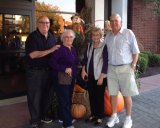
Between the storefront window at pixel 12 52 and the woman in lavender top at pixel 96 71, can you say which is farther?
the storefront window at pixel 12 52

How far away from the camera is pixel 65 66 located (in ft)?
14.3

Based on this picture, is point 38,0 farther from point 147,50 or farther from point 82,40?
point 147,50

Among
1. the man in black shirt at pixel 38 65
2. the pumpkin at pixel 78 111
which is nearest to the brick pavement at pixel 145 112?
the pumpkin at pixel 78 111

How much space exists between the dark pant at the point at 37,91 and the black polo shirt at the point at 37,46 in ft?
0.38

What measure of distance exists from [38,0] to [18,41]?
1.45 meters

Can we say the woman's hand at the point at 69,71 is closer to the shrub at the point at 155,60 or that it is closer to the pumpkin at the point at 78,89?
the pumpkin at the point at 78,89

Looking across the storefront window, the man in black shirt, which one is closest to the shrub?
the storefront window

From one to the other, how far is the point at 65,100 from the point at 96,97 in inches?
23.9

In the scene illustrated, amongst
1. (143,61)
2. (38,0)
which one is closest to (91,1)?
(38,0)

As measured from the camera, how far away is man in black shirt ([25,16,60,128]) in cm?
430

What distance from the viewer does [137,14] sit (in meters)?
10.4

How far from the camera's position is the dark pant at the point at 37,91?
444 cm

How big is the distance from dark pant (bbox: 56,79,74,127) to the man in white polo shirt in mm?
711

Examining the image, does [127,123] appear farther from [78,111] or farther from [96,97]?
[78,111]
